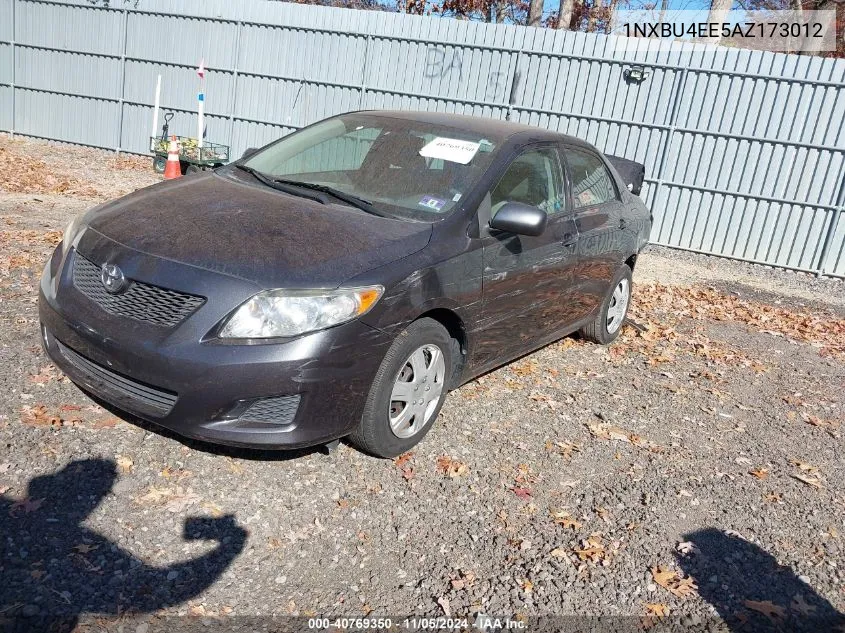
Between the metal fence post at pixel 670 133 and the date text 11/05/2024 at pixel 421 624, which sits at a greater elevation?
the metal fence post at pixel 670 133

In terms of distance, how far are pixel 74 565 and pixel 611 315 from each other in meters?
4.54

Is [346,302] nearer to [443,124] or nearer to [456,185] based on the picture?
[456,185]

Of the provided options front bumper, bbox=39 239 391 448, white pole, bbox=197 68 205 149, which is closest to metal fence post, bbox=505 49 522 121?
white pole, bbox=197 68 205 149

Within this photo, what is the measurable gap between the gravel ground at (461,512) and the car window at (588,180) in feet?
4.27

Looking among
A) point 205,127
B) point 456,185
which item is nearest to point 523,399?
point 456,185

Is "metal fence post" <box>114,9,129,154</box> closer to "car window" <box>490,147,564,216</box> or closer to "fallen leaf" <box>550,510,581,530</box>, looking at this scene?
"car window" <box>490,147,564,216</box>

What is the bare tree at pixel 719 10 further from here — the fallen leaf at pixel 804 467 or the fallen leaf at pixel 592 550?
the fallen leaf at pixel 592 550

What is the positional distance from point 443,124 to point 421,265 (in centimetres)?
146

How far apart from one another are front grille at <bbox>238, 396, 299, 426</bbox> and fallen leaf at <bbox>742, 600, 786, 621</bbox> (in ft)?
6.82

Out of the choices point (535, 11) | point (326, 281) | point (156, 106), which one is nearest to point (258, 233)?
point (326, 281)

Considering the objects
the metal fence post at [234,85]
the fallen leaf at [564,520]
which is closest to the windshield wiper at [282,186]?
the fallen leaf at [564,520]

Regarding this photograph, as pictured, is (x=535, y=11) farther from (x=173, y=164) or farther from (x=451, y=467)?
(x=451, y=467)

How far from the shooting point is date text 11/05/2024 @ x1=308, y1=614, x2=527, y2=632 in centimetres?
267

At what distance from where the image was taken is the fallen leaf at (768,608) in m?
3.05
